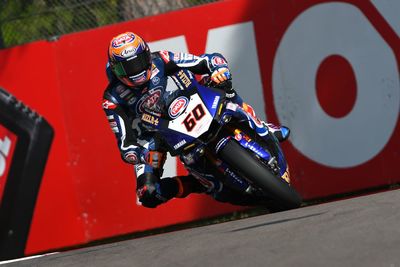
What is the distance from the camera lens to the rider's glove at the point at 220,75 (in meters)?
6.43

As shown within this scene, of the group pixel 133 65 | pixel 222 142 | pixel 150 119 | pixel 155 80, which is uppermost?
pixel 133 65

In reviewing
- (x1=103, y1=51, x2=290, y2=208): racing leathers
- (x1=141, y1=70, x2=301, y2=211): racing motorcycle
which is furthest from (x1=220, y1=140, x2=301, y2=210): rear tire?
(x1=103, y1=51, x2=290, y2=208): racing leathers

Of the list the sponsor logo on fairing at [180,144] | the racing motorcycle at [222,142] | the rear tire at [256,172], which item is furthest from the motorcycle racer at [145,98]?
the rear tire at [256,172]

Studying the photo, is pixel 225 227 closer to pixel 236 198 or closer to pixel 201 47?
pixel 236 198

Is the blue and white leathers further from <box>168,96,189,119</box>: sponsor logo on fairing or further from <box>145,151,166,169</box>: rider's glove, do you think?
<box>168,96,189,119</box>: sponsor logo on fairing

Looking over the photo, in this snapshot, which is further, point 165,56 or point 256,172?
point 165,56

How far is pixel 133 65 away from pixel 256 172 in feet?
4.10

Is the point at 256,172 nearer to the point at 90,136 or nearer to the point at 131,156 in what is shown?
the point at 131,156

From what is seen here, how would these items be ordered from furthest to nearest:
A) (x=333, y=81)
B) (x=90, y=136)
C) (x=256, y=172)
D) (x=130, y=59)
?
(x=90, y=136) → (x=333, y=81) → (x=130, y=59) → (x=256, y=172)

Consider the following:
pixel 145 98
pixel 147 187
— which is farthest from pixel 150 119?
pixel 147 187

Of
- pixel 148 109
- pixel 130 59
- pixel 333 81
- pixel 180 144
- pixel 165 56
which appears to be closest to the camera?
pixel 180 144

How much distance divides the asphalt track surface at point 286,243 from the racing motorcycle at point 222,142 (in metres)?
0.33

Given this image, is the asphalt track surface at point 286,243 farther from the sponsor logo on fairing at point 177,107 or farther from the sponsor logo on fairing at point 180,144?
the sponsor logo on fairing at point 177,107

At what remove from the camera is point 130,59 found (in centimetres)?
636
